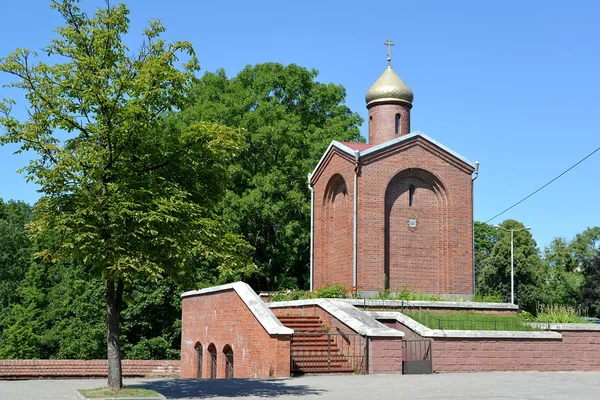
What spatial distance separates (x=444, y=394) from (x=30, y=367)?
16925 mm

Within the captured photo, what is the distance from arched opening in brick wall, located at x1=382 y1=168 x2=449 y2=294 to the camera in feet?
86.3

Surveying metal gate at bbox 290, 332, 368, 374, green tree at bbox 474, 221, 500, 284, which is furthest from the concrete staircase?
green tree at bbox 474, 221, 500, 284

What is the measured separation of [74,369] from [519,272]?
3908cm

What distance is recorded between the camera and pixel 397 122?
29516 millimetres

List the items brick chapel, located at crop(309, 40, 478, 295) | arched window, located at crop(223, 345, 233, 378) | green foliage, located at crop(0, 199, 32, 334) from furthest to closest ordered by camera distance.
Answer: green foliage, located at crop(0, 199, 32, 334)
brick chapel, located at crop(309, 40, 478, 295)
arched window, located at crop(223, 345, 233, 378)

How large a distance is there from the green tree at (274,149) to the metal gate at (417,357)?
1599cm

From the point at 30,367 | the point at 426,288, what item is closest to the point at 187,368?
the point at 30,367

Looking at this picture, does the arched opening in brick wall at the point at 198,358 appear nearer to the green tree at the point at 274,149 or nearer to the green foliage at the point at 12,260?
the green tree at the point at 274,149

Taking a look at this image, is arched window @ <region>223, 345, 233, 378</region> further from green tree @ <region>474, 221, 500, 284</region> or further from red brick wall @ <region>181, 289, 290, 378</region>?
green tree @ <region>474, 221, 500, 284</region>

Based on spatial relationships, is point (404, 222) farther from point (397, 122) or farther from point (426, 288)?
point (397, 122)

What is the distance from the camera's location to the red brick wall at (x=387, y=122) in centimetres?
2937

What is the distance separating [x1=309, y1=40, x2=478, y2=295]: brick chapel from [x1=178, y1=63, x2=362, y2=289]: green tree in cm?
685

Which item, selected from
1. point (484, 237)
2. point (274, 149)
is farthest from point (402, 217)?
point (484, 237)

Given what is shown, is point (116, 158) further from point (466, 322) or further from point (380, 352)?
point (466, 322)
